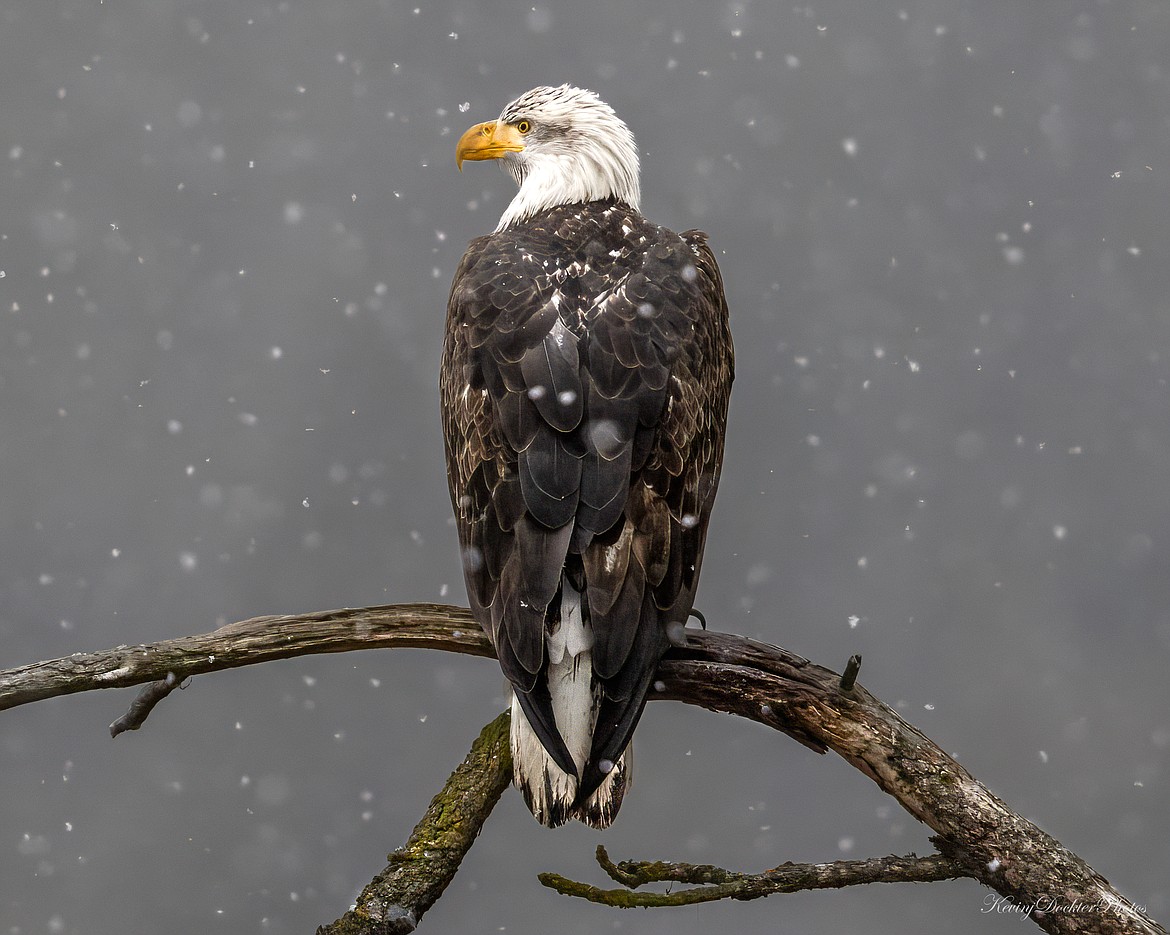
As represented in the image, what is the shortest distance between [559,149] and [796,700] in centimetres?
213

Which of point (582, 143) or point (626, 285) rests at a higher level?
point (582, 143)

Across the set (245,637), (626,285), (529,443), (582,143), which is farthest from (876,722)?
→ (582,143)

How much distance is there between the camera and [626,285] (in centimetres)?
317

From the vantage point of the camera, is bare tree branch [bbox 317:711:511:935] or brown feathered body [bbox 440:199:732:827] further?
bare tree branch [bbox 317:711:511:935]

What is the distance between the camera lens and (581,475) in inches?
109

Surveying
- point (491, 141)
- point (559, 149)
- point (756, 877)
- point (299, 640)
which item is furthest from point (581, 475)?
point (491, 141)

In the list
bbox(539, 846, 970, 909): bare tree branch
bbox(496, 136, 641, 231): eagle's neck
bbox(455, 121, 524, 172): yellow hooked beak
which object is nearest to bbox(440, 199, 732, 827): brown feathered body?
bbox(539, 846, 970, 909): bare tree branch

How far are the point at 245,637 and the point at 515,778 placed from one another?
86 cm

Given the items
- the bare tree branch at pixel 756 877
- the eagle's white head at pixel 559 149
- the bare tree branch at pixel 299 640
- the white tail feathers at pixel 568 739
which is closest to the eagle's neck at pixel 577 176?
the eagle's white head at pixel 559 149

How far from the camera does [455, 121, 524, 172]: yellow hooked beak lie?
4.01 meters

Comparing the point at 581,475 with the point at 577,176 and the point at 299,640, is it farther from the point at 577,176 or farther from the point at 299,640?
the point at 577,176

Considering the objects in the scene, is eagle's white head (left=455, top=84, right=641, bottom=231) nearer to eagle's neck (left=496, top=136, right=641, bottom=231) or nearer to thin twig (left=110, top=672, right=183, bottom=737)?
eagle's neck (left=496, top=136, right=641, bottom=231)

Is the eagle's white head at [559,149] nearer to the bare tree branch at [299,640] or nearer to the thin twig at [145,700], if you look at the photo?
the bare tree branch at [299,640]

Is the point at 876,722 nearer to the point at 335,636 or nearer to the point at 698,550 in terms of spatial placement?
the point at 698,550
